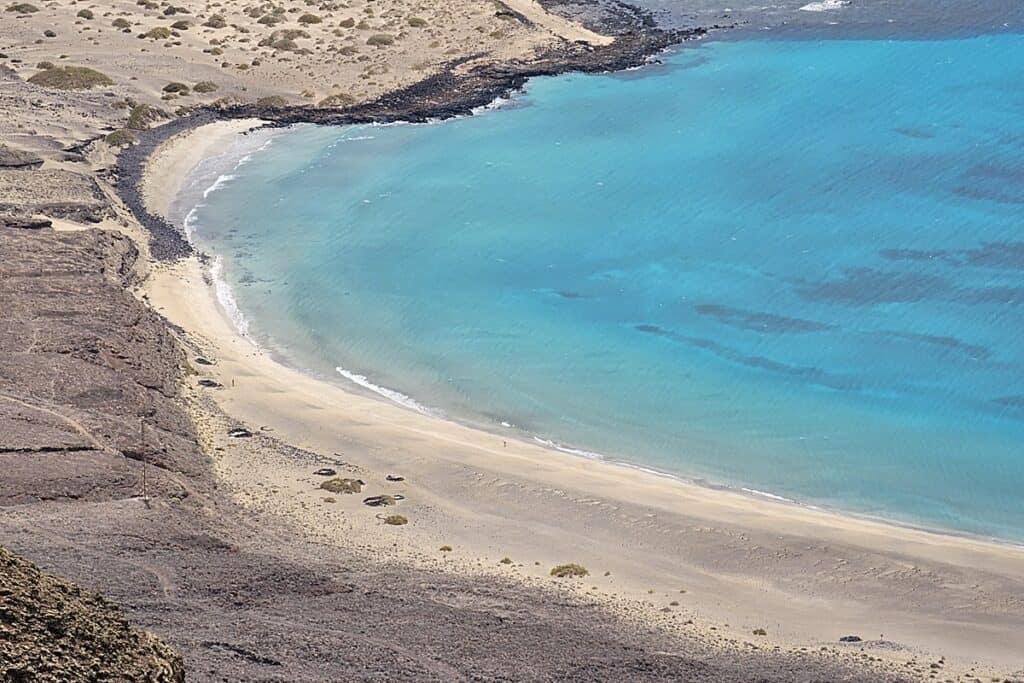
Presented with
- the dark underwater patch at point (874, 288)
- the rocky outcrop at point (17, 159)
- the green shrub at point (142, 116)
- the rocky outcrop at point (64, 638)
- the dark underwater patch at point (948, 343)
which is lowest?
the dark underwater patch at point (948, 343)

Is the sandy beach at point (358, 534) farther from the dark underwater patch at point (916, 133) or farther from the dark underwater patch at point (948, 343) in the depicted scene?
the dark underwater patch at point (916, 133)

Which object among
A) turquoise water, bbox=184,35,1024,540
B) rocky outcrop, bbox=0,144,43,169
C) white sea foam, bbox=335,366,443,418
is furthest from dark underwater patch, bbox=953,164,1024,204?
rocky outcrop, bbox=0,144,43,169

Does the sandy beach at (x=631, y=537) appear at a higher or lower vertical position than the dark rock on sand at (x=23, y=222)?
lower

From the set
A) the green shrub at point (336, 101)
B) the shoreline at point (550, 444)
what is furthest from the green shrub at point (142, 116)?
the shoreline at point (550, 444)

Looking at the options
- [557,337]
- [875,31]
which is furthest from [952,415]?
[875,31]

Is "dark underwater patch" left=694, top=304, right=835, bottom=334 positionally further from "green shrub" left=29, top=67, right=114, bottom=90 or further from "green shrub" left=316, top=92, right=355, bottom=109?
"green shrub" left=29, top=67, right=114, bottom=90
